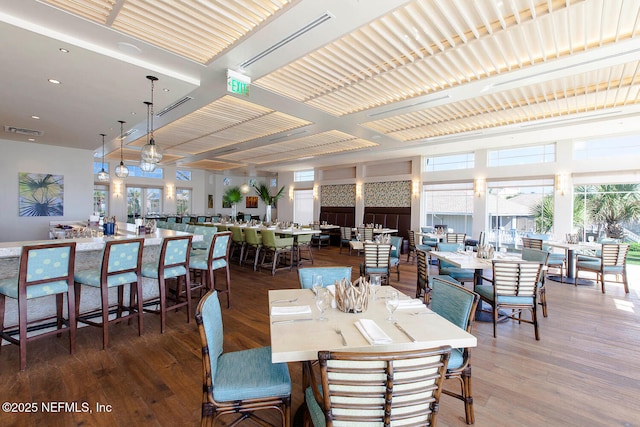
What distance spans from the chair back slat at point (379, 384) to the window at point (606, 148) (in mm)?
9139

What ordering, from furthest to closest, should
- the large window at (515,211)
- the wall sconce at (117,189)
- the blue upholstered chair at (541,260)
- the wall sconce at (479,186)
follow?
the wall sconce at (117,189) < the wall sconce at (479,186) < the large window at (515,211) < the blue upholstered chair at (541,260)

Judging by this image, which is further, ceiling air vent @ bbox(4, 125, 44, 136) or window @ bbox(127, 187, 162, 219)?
window @ bbox(127, 187, 162, 219)

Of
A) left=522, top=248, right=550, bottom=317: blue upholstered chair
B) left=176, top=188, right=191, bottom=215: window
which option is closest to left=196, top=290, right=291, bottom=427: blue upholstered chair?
left=522, top=248, right=550, bottom=317: blue upholstered chair

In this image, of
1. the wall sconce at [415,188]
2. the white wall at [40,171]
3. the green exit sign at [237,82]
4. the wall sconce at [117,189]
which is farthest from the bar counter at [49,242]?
the wall sconce at [117,189]

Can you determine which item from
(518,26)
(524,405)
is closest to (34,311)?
(524,405)

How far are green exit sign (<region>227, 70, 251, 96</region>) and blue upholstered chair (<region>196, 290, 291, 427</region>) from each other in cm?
329

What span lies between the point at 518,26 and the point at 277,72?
2.99 metres

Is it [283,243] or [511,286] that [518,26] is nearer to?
[511,286]

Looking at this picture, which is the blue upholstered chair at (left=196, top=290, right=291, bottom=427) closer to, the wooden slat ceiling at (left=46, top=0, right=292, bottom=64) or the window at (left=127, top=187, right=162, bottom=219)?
the wooden slat ceiling at (left=46, top=0, right=292, bottom=64)

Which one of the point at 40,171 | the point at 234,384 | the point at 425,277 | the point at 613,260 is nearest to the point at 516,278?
the point at 425,277

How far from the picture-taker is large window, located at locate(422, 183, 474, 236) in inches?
383

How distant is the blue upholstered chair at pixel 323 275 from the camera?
2.66 metres

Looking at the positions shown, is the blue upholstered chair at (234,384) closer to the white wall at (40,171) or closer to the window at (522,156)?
the white wall at (40,171)

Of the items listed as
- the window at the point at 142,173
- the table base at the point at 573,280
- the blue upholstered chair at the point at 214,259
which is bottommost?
the table base at the point at 573,280
